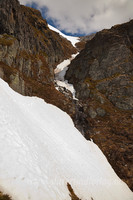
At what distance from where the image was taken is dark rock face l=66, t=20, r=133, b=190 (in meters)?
23.8

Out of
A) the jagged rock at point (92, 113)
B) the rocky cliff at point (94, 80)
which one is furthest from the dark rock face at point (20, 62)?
the jagged rock at point (92, 113)

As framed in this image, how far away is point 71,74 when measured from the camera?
199 feet

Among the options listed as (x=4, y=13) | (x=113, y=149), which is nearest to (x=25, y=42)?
(x=4, y=13)

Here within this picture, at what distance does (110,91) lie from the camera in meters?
41.7

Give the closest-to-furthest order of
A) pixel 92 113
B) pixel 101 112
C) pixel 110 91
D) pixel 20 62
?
pixel 92 113 → pixel 101 112 → pixel 20 62 → pixel 110 91

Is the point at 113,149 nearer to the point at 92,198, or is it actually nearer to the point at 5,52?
the point at 92,198

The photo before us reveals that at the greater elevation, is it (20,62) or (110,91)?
(20,62)

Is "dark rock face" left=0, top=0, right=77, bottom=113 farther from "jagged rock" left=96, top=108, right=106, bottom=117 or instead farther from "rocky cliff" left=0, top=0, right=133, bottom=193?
"jagged rock" left=96, top=108, right=106, bottom=117

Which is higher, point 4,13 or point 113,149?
point 4,13

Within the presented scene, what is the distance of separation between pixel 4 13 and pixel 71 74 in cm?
3618

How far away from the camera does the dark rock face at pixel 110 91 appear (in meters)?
23.8

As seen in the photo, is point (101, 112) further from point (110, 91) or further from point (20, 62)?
point (20, 62)

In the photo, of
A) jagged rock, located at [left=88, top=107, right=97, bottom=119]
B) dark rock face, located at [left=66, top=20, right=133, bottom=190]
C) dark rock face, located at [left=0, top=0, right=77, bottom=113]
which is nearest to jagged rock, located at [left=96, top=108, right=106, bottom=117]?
dark rock face, located at [left=66, top=20, right=133, bottom=190]

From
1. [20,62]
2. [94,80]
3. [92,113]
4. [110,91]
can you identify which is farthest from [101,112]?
[20,62]
